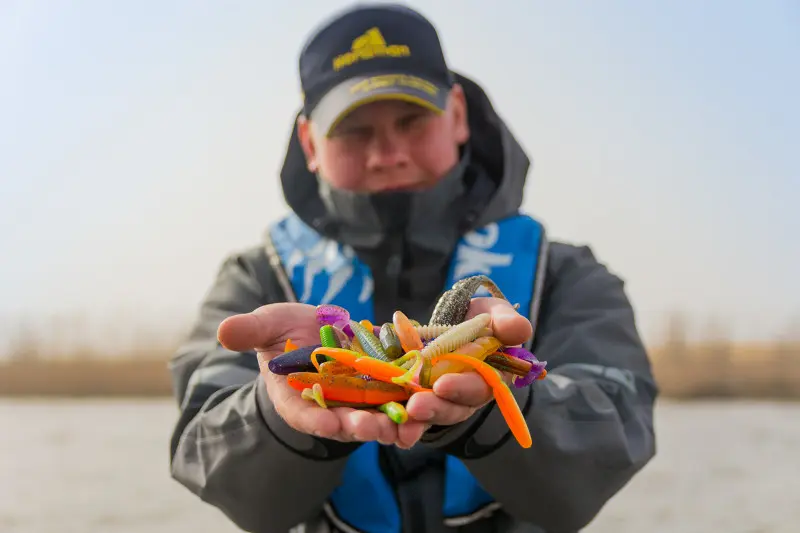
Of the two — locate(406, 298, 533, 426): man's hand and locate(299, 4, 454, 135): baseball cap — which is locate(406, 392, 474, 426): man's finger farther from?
locate(299, 4, 454, 135): baseball cap

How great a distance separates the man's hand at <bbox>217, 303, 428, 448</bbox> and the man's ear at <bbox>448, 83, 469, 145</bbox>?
66.5 inches

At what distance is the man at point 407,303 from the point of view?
2.78 metres

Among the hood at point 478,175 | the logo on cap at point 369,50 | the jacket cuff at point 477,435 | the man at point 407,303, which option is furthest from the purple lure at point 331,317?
the logo on cap at point 369,50

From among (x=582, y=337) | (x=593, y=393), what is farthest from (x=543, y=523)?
(x=582, y=337)

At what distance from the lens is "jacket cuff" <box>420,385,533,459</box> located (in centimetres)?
241

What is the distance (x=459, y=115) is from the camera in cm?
374

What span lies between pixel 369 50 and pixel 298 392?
1.94 m

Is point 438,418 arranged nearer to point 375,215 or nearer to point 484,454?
point 484,454

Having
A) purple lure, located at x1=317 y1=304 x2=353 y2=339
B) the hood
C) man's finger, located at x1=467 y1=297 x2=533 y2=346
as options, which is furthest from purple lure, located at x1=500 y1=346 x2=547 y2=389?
the hood

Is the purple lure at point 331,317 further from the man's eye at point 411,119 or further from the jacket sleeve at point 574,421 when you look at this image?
the man's eye at point 411,119

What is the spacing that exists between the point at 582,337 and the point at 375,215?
106cm

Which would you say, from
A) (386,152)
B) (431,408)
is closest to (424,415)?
(431,408)

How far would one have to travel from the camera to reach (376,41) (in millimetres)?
3475

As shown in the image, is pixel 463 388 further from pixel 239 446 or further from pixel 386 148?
pixel 386 148
